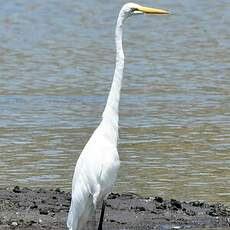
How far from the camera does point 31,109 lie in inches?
725

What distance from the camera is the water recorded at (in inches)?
526

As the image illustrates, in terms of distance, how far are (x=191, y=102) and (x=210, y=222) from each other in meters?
8.34

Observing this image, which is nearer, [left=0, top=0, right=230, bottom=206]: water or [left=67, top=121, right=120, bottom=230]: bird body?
[left=67, top=121, right=120, bottom=230]: bird body

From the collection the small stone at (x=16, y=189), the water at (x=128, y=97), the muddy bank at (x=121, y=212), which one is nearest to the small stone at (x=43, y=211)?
the muddy bank at (x=121, y=212)

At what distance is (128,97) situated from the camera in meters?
19.5

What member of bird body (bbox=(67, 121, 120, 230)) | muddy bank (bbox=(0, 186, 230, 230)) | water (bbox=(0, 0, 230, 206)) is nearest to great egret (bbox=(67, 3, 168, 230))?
bird body (bbox=(67, 121, 120, 230))

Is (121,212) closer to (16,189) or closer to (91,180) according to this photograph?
(16,189)

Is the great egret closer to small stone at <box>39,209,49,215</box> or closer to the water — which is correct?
small stone at <box>39,209,49,215</box>

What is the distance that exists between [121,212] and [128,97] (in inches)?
349

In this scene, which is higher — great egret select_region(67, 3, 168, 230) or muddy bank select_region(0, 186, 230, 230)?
great egret select_region(67, 3, 168, 230)

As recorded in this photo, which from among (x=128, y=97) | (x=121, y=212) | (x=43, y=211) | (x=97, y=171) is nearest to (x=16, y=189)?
(x=43, y=211)

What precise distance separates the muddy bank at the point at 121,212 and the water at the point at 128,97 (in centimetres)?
92

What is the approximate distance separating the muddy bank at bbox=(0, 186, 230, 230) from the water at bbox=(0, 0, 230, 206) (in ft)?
3.03

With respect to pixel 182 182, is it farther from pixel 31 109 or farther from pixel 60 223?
pixel 31 109
